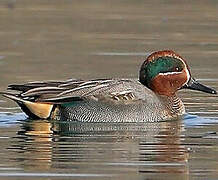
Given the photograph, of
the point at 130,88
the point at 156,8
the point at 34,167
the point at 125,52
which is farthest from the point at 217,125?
A: the point at 156,8

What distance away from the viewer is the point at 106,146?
35.6 ft

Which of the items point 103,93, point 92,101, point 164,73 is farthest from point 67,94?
point 164,73

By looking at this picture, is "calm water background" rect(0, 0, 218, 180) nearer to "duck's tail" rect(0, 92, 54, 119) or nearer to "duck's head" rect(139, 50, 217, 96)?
"duck's tail" rect(0, 92, 54, 119)

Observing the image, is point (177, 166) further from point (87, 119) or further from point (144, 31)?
point (144, 31)

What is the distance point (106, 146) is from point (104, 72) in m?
5.16

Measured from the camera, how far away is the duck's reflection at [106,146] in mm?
9805

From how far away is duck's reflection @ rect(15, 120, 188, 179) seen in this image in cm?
980

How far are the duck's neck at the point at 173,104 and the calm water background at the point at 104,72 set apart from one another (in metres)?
0.15

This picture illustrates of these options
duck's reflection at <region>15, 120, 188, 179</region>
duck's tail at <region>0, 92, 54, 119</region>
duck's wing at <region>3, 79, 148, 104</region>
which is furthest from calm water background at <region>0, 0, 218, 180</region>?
duck's wing at <region>3, 79, 148, 104</region>

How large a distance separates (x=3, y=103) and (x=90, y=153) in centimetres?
336

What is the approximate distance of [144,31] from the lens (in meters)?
21.0

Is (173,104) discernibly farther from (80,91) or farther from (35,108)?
(35,108)

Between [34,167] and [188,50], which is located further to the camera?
[188,50]

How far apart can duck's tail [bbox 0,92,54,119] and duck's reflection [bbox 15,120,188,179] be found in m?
0.07
